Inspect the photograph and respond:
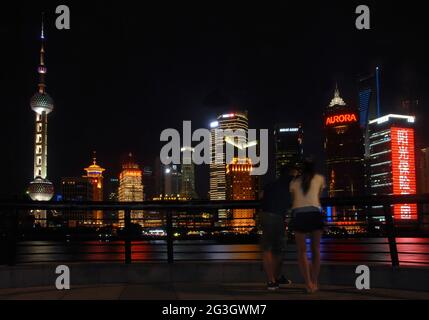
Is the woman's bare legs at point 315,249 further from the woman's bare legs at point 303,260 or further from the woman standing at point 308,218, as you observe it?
the woman's bare legs at point 303,260

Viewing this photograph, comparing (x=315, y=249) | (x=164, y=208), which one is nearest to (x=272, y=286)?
(x=315, y=249)

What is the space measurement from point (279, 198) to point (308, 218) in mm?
681

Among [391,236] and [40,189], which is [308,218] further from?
[40,189]

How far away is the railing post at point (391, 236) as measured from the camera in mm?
9297

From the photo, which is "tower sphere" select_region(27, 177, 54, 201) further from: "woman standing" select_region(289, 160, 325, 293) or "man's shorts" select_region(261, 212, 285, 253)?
"woman standing" select_region(289, 160, 325, 293)

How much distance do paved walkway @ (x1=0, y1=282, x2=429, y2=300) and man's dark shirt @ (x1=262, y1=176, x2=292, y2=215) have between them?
3.87ft

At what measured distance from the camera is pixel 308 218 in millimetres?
8219

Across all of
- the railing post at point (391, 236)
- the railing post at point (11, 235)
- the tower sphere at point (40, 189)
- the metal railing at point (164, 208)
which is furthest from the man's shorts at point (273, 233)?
the tower sphere at point (40, 189)

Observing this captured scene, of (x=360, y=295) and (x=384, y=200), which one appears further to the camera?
(x=384, y=200)
